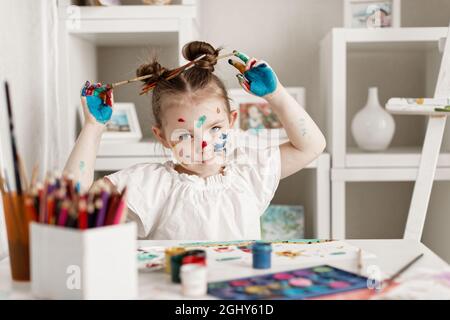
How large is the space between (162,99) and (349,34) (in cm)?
91

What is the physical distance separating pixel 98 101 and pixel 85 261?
68cm

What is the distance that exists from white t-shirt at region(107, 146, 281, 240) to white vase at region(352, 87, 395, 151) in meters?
0.83

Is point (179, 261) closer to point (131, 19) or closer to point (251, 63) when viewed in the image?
point (251, 63)

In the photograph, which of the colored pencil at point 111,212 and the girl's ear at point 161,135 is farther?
the girl's ear at point 161,135

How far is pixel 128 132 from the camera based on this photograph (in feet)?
6.74

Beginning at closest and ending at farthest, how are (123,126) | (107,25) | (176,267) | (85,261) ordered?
(85,261) < (176,267) < (107,25) < (123,126)

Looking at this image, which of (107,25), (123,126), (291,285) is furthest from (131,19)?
(291,285)

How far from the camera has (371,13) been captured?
82.0 inches

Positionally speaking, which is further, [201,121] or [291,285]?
[201,121]

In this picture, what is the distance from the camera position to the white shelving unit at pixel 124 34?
1.88 metres

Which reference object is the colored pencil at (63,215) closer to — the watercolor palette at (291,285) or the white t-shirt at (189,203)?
the watercolor palette at (291,285)

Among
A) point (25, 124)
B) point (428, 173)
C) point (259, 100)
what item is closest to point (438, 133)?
point (428, 173)

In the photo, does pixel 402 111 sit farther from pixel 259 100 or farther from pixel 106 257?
pixel 106 257

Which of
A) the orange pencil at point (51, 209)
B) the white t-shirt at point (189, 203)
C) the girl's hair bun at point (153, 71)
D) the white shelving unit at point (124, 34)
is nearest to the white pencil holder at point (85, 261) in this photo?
the orange pencil at point (51, 209)
